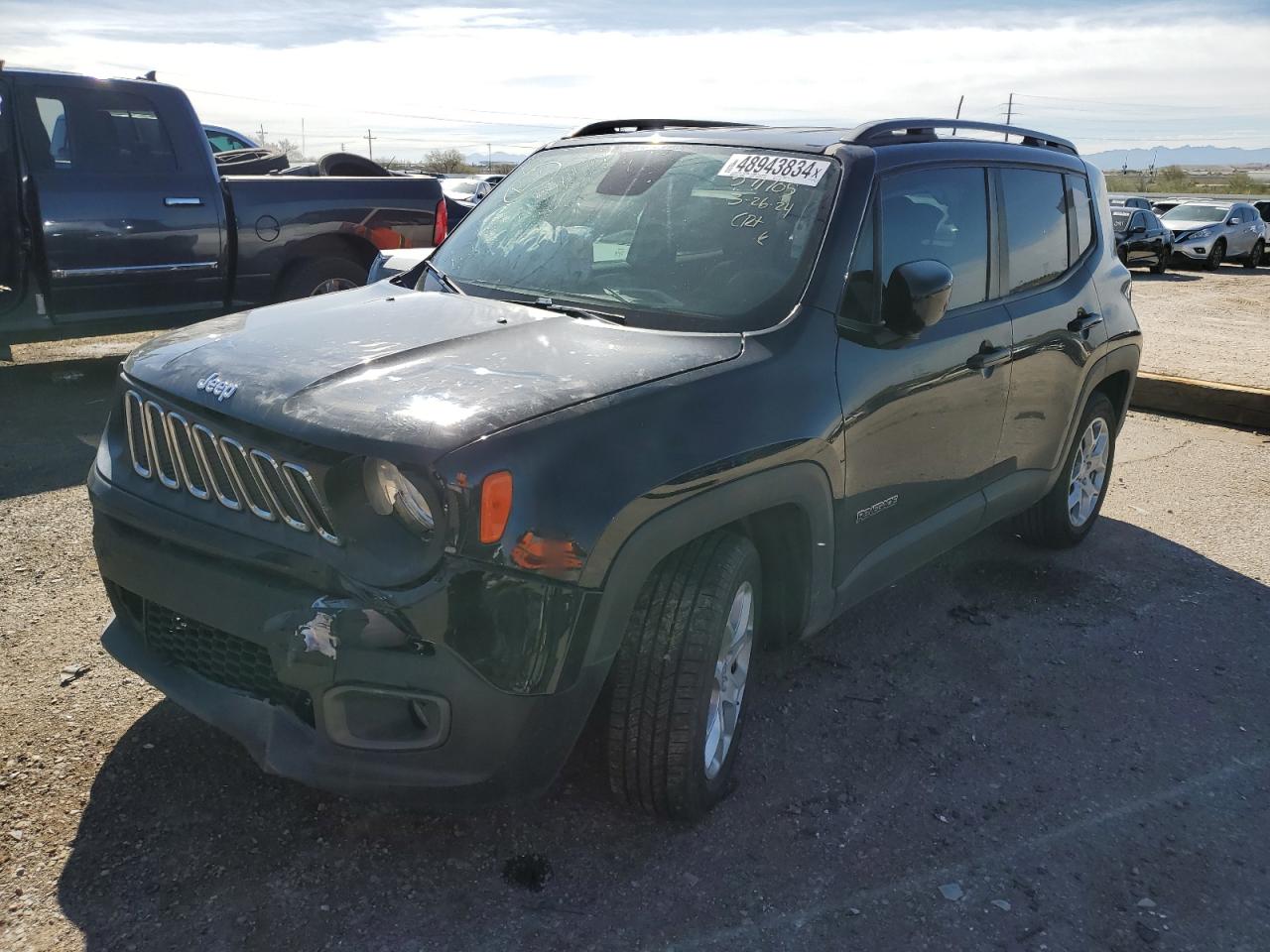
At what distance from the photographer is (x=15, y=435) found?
6.36m

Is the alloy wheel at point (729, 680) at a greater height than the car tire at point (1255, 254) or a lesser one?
greater

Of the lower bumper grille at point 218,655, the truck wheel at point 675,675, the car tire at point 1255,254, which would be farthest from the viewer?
the car tire at point 1255,254

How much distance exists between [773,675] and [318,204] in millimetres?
5443

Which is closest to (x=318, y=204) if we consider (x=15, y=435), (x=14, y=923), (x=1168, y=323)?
(x=15, y=435)

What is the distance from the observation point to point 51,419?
671cm

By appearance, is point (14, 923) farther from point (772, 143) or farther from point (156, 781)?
point (772, 143)

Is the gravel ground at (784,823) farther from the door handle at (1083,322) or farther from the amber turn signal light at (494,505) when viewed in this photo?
the door handle at (1083,322)

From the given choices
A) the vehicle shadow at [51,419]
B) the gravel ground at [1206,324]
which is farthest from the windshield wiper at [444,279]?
the gravel ground at [1206,324]

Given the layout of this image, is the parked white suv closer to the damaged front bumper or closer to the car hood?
the car hood

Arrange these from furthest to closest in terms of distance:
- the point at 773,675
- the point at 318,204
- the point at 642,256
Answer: the point at 318,204
the point at 773,675
the point at 642,256

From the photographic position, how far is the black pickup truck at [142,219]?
677 centimetres

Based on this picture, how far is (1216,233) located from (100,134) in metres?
23.4

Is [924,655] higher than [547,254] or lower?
lower

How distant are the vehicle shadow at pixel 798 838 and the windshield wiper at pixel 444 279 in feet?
4.97
